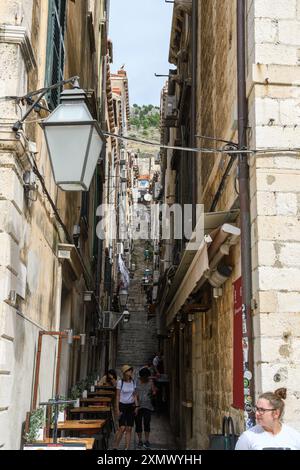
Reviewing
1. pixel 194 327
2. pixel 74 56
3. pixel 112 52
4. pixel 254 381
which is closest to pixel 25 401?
pixel 254 381

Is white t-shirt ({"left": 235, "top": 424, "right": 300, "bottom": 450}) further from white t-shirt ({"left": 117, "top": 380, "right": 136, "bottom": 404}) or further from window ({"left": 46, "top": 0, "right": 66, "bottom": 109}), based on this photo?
white t-shirt ({"left": 117, "top": 380, "right": 136, "bottom": 404})

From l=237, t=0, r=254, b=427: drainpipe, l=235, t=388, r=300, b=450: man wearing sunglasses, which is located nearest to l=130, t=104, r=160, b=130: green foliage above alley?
l=237, t=0, r=254, b=427: drainpipe

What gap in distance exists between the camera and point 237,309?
265 inches

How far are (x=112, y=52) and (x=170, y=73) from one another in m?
10.4

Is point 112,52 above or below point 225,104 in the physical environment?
above

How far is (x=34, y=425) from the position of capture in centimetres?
635

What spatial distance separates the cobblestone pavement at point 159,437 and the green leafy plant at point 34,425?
594 cm

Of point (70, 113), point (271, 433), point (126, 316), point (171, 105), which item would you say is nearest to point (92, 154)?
point (70, 113)

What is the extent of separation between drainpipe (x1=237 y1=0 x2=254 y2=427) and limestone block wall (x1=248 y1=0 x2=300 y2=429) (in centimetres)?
9

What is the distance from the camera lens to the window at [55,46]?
7.42m

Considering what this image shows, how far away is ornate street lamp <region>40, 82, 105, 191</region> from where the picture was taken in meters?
4.99

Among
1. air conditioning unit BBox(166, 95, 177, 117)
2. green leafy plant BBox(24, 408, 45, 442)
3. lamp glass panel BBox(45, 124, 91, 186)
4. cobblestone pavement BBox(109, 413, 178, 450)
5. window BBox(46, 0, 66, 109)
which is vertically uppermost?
air conditioning unit BBox(166, 95, 177, 117)

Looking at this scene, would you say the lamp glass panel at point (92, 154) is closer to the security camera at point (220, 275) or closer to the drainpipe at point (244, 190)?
the drainpipe at point (244, 190)
